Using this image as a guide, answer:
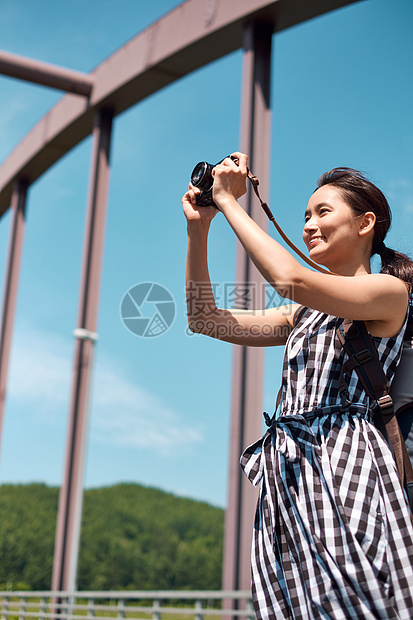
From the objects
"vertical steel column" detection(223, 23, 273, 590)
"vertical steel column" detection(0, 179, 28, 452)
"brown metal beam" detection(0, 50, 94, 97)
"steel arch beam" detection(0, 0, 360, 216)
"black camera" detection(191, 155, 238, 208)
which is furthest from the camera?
"vertical steel column" detection(0, 179, 28, 452)

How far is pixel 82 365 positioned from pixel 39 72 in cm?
353

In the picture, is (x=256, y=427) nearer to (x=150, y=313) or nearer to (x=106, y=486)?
(x=150, y=313)

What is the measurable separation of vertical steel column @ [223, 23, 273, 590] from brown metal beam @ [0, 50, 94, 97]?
3.04 meters

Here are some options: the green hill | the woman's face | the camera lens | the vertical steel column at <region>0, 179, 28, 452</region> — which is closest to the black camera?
the camera lens

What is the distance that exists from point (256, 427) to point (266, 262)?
456 centimetres

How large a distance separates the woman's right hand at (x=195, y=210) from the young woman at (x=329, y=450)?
0.43ft

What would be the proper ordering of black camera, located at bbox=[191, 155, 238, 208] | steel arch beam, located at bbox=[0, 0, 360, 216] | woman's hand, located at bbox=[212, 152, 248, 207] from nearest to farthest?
woman's hand, located at bbox=[212, 152, 248, 207], black camera, located at bbox=[191, 155, 238, 208], steel arch beam, located at bbox=[0, 0, 360, 216]

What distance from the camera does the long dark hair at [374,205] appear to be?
1517mm

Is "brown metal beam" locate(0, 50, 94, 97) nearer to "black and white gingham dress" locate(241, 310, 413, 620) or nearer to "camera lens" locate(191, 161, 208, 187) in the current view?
"camera lens" locate(191, 161, 208, 187)

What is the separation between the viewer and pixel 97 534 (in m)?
40.3

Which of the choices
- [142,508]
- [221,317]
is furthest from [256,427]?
[142,508]

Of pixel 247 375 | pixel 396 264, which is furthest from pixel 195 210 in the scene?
pixel 247 375

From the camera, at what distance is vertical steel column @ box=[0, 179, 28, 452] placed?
36.9 ft

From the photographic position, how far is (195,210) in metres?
1.59
